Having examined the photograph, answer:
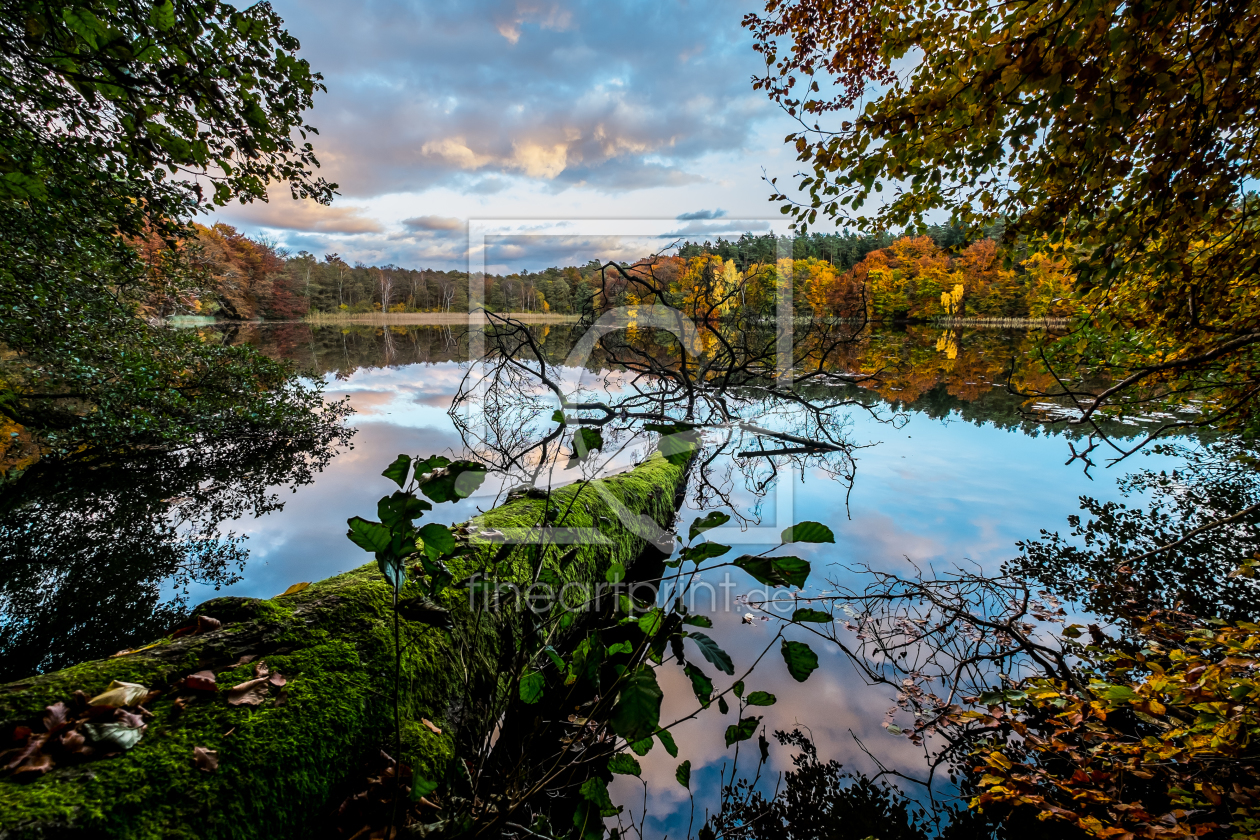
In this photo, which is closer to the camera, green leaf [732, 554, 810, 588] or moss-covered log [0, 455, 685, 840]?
green leaf [732, 554, 810, 588]

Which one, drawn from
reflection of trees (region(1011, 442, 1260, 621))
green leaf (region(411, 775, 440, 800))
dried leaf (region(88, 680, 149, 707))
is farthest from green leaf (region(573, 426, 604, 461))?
reflection of trees (region(1011, 442, 1260, 621))

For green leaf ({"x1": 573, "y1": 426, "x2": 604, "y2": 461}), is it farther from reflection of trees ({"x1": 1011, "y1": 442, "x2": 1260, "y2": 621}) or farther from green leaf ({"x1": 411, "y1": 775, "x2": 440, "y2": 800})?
reflection of trees ({"x1": 1011, "y1": 442, "x2": 1260, "y2": 621})

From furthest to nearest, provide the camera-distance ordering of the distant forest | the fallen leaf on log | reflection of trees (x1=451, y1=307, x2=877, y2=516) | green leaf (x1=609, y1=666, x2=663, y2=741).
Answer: the distant forest → reflection of trees (x1=451, y1=307, x2=877, y2=516) → the fallen leaf on log → green leaf (x1=609, y1=666, x2=663, y2=741)

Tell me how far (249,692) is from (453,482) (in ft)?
3.92

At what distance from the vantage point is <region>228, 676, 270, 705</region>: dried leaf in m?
1.41

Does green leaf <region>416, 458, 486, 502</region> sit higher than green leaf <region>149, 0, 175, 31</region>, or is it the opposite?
green leaf <region>149, 0, 175, 31</region>

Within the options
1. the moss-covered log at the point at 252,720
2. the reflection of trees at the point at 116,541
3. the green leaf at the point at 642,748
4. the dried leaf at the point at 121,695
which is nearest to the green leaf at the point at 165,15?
the moss-covered log at the point at 252,720

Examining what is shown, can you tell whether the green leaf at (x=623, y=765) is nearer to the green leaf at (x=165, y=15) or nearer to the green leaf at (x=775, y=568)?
the green leaf at (x=775, y=568)

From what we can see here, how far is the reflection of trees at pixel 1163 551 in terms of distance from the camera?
364 cm

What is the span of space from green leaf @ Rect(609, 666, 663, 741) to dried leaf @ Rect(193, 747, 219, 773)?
1174mm

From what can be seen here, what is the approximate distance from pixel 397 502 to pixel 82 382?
7800mm

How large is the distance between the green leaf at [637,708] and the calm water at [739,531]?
1.71 meters

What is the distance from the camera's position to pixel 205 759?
1.21 m

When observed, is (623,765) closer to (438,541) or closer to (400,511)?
(438,541)
